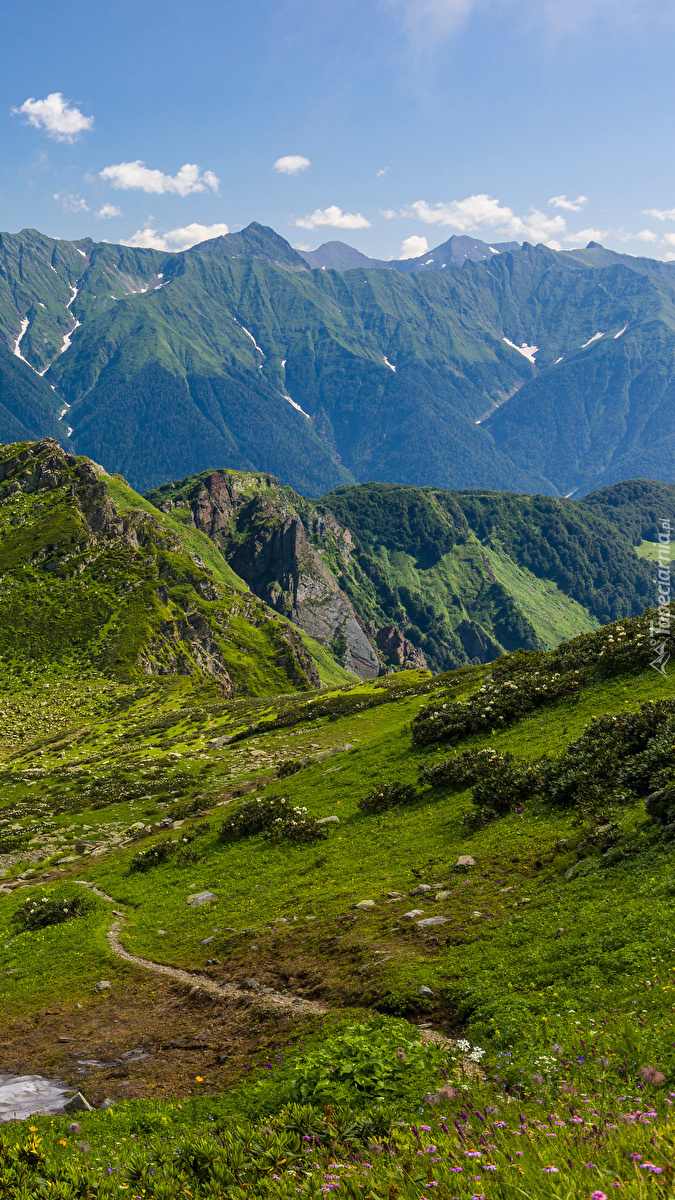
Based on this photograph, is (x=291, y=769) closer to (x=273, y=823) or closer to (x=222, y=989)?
(x=273, y=823)

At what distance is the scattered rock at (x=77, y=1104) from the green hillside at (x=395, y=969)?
2.60ft

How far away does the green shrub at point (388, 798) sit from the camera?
2844cm

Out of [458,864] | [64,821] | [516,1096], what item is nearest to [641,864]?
[458,864]

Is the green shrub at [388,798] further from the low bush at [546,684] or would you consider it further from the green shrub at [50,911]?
the green shrub at [50,911]

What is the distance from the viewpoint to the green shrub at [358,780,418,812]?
28.4 m

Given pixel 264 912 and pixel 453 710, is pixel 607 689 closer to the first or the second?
pixel 453 710

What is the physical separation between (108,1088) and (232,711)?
7627 cm

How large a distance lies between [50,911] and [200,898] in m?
6.06

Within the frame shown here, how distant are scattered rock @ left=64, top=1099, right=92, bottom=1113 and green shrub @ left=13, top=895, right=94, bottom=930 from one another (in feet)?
49.3

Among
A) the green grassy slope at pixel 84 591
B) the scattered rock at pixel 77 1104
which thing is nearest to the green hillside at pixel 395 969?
the scattered rock at pixel 77 1104

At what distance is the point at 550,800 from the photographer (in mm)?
21562

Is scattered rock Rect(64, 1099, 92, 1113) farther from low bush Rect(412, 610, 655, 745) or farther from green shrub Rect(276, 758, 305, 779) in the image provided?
green shrub Rect(276, 758, 305, 779)

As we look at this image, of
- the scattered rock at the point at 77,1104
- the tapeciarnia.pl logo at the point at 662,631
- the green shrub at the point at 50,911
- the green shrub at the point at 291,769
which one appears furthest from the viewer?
the green shrub at the point at 291,769

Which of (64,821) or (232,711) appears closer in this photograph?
(64,821)
